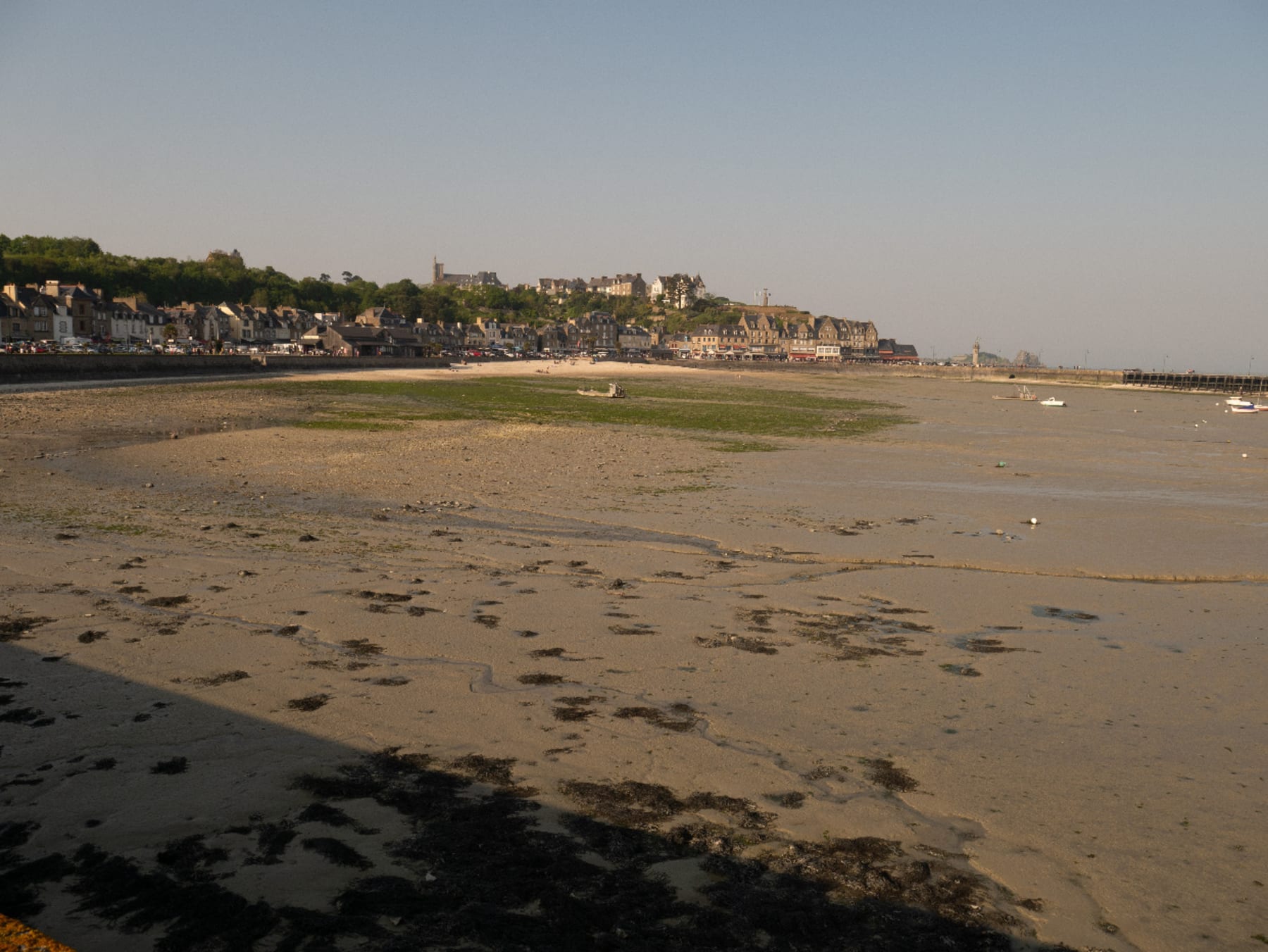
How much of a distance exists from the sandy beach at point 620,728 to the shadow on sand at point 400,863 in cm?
2

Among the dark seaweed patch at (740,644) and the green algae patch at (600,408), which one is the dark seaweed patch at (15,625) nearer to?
the dark seaweed patch at (740,644)

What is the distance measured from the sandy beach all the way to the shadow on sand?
22mm

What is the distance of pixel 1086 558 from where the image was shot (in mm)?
14156

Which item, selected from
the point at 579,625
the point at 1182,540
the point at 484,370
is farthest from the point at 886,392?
the point at 579,625

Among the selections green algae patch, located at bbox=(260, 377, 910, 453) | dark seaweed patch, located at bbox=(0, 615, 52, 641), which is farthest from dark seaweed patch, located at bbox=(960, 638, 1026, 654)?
green algae patch, located at bbox=(260, 377, 910, 453)

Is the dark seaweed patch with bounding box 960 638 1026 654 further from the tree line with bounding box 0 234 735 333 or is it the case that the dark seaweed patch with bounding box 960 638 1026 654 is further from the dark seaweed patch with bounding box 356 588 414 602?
the tree line with bounding box 0 234 735 333

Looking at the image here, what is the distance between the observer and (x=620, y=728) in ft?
22.8

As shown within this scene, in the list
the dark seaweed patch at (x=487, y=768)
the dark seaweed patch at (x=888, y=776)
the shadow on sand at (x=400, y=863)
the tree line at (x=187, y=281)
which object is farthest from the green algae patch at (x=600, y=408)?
the tree line at (x=187, y=281)

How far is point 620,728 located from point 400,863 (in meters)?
2.35

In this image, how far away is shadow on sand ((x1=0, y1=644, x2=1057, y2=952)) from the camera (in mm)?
4375

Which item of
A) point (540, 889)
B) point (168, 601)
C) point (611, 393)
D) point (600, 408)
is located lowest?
point (168, 601)

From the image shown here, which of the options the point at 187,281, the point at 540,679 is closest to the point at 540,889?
the point at 540,679

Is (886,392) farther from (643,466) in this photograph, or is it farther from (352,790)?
(352,790)

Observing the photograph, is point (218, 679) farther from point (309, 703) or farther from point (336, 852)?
point (336, 852)
